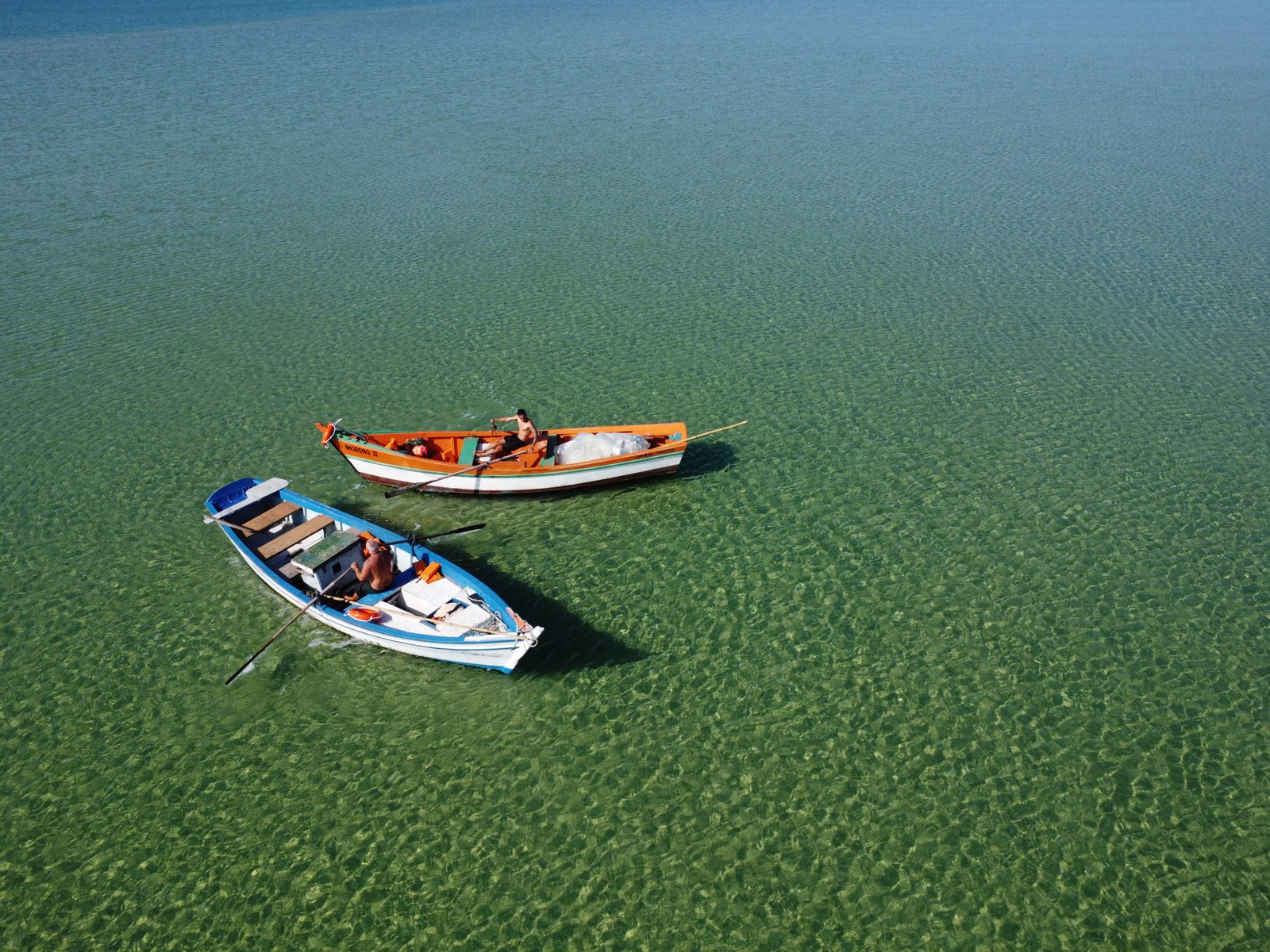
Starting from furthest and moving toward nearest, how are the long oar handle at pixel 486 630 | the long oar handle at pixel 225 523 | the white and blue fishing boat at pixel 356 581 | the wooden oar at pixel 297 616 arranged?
the long oar handle at pixel 225 523
the wooden oar at pixel 297 616
the white and blue fishing boat at pixel 356 581
the long oar handle at pixel 486 630

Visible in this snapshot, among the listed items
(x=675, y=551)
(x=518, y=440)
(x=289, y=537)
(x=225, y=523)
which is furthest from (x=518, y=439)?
(x=225, y=523)

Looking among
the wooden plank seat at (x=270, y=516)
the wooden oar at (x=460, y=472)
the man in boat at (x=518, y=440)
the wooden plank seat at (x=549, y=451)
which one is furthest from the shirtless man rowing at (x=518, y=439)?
the wooden plank seat at (x=270, y=516)

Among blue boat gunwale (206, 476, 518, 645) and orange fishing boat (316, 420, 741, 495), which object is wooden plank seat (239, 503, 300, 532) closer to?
blue boat gunwale (206, 476, 518, 645)

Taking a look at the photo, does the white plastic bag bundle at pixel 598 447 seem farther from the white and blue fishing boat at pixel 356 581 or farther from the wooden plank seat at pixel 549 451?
the white and blue fishing boat at pixel 356 581

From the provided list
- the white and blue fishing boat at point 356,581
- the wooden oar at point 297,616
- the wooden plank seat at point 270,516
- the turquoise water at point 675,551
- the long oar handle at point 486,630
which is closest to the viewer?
the turquoise water at point 675,551

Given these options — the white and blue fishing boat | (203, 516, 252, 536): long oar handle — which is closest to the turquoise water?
the white and blue fishing boat

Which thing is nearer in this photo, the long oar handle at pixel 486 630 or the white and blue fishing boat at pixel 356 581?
the long oar handle at pixel 486 630

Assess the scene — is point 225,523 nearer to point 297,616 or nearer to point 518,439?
point 297,616
